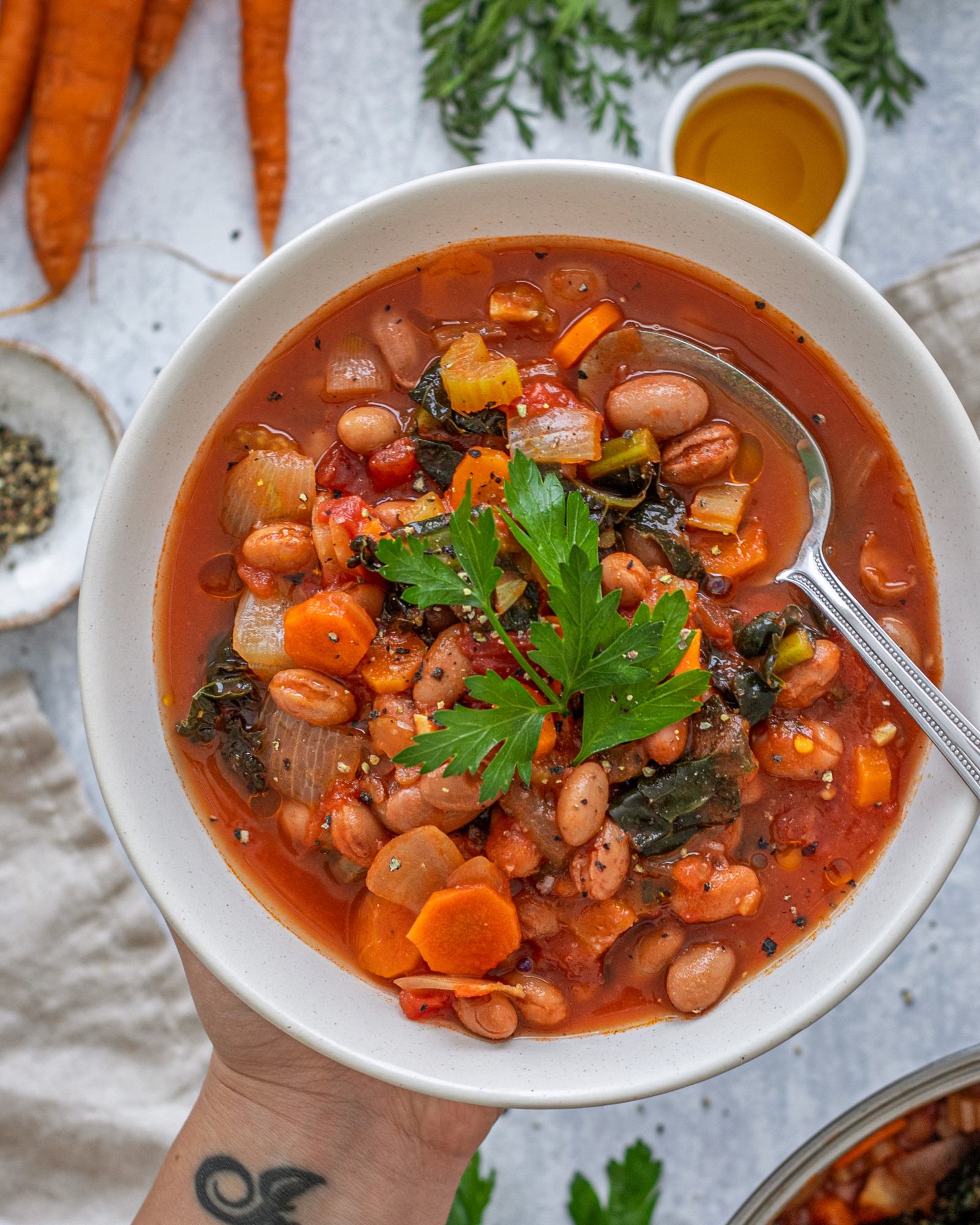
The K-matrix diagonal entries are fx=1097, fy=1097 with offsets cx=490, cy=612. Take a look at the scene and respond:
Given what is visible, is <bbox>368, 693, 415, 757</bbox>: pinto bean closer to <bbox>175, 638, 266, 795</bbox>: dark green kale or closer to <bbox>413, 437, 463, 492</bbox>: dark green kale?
<bbox>175, 638, 266, 795</bbox>: dark green kale

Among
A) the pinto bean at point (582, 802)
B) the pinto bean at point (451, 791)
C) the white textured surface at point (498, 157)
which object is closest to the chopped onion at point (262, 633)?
the pinto bean at point (451, 791)

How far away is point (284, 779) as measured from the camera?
297 centimetres

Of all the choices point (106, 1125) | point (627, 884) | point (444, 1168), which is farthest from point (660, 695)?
point (106, 1125)

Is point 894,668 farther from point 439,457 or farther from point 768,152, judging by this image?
point 768,152

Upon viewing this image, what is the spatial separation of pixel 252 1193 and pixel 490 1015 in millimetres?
1228

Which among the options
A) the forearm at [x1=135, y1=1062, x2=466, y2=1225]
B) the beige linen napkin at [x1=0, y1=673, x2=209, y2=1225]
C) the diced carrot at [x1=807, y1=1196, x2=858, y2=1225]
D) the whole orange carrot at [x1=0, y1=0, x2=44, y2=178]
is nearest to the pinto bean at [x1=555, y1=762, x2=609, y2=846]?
the forearm at [x1=135, y1=1062, x2=466, y2=1225]

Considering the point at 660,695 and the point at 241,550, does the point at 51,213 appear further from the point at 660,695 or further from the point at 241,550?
the point at 660,695

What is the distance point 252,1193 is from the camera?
346cm

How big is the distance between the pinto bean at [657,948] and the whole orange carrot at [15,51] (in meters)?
3.92

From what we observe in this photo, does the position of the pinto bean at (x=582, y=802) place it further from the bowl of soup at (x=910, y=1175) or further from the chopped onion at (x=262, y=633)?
the bowl of soup at (x=910, y=1175)

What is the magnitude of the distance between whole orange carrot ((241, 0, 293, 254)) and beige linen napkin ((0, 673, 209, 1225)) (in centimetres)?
209

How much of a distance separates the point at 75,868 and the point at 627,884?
2.45 meters

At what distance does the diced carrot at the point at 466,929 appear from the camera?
280cm

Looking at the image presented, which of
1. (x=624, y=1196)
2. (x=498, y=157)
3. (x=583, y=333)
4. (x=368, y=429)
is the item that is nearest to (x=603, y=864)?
(x=368, y=429)
